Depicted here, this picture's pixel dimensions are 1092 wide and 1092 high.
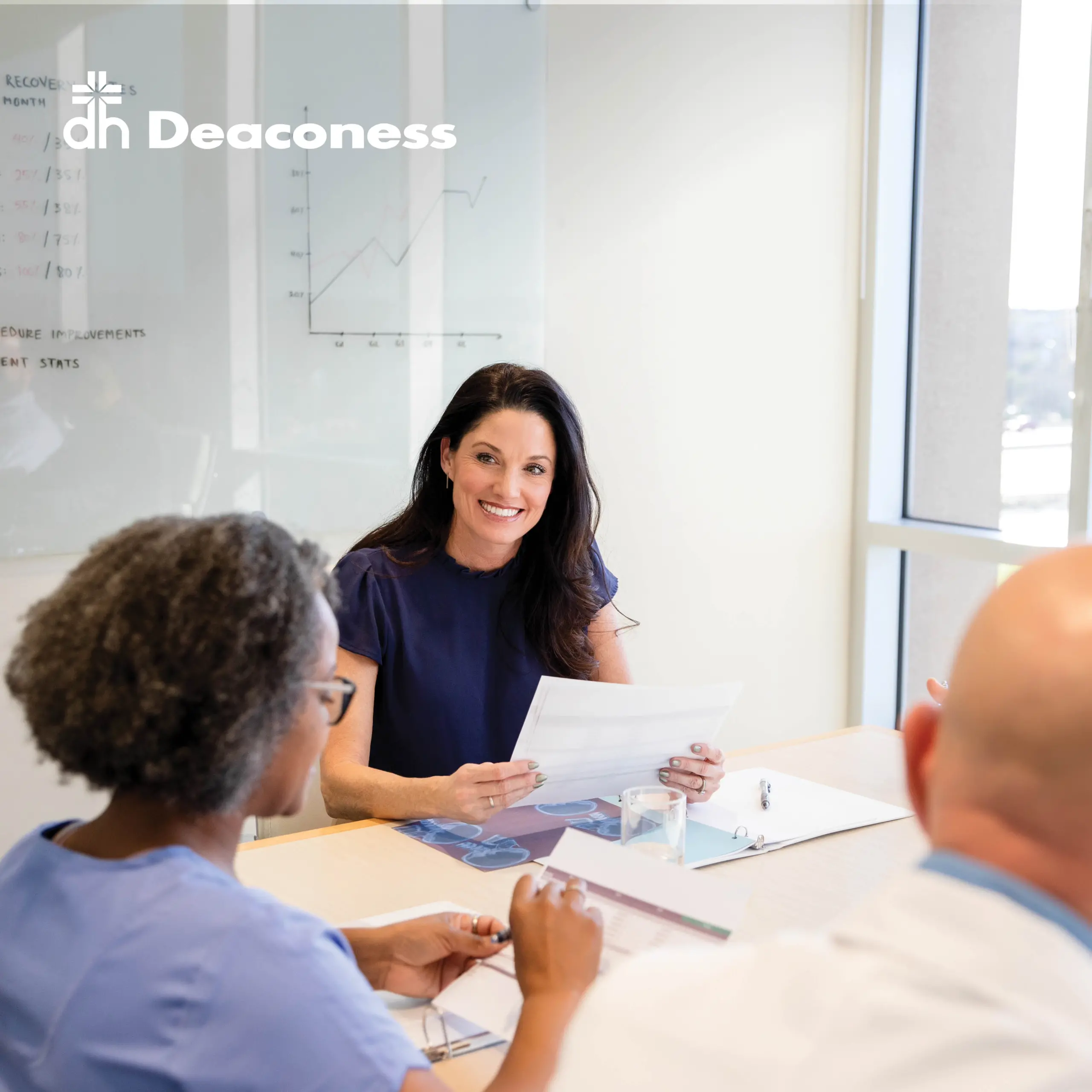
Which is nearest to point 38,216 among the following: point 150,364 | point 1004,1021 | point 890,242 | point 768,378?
point 150,364

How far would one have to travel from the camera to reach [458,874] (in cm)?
153

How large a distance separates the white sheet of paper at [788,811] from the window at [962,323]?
1.49 metres

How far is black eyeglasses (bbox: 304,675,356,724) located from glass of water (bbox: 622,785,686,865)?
0.58 m

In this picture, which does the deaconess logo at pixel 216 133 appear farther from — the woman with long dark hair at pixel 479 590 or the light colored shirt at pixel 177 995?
the light colored shirt at pixel 177 995

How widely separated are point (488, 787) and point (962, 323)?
8.02 feet

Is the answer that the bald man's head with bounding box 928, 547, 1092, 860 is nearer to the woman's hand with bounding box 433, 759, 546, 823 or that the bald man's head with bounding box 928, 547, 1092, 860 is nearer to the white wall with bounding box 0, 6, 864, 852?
the woman's hand with bounding box 433, 759, 546, 823

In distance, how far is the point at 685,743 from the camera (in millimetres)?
1768

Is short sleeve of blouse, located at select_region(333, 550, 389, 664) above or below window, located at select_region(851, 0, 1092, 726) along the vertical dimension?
below

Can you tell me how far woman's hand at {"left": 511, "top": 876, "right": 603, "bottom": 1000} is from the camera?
3.61 feet

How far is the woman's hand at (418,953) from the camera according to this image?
1.22 metres

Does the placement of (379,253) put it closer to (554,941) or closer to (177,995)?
(554,941)

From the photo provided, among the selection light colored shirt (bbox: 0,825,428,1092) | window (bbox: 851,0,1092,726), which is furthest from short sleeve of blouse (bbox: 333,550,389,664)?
window (bbox: 851,0,1092,726)

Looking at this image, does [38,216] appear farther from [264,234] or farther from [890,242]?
[890,242]

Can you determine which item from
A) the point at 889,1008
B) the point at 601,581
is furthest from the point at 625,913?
the point at 601,581
